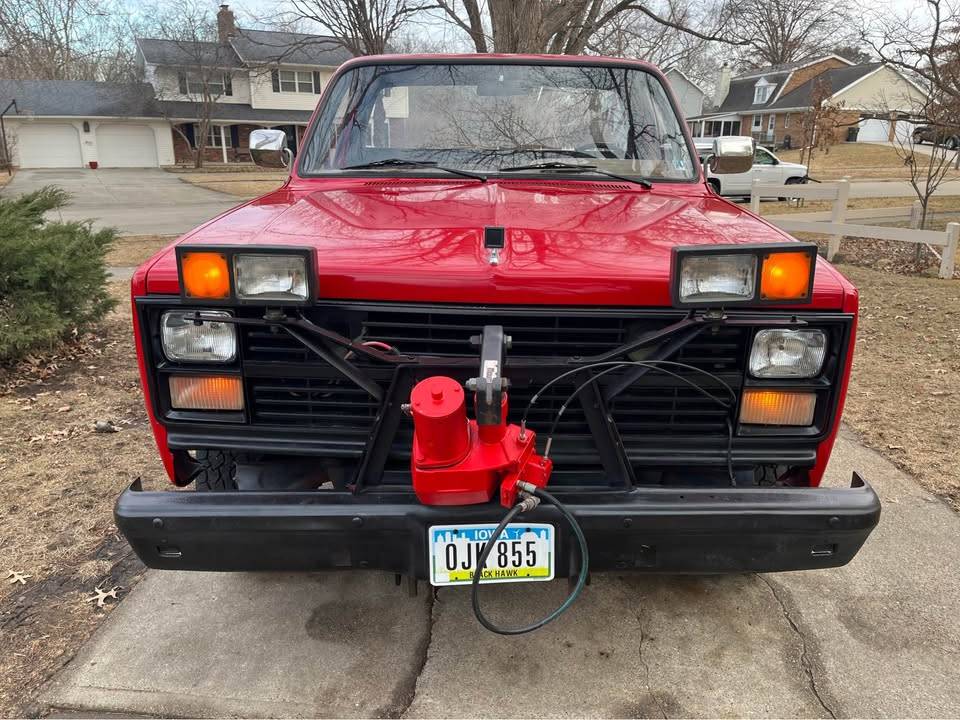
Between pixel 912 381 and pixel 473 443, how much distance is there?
452 cm

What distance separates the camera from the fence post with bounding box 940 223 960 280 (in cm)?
841

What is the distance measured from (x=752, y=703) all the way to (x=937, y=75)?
38.1 ft

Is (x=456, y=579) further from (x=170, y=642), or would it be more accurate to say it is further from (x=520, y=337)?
(x=170, y=642)

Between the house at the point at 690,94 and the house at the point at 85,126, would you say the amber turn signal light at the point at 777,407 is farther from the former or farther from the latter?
the house at the point at 690,94

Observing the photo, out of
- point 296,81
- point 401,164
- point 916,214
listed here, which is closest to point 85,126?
point 296,81

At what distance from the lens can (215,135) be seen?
4316cm

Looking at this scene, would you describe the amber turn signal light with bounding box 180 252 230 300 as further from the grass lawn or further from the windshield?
the grass lawn

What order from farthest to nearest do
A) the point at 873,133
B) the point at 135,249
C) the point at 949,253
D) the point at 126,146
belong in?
the point at 873,133 < the point at 126,146 < the point at 135,249 < the point at 949,253

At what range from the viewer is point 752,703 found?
88.3 inches

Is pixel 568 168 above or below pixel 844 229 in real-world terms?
above

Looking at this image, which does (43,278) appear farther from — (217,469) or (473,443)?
(473,443)

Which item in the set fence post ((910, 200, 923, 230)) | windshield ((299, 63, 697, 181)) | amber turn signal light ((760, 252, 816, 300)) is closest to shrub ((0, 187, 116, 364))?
windshield ((299, 63, 697, 181))

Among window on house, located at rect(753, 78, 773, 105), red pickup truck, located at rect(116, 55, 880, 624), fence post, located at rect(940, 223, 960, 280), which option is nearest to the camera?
red pickup truck, located at rect(116, 55, 880, 624)

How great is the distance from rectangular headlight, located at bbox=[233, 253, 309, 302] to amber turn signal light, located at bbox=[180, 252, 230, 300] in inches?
1.6
